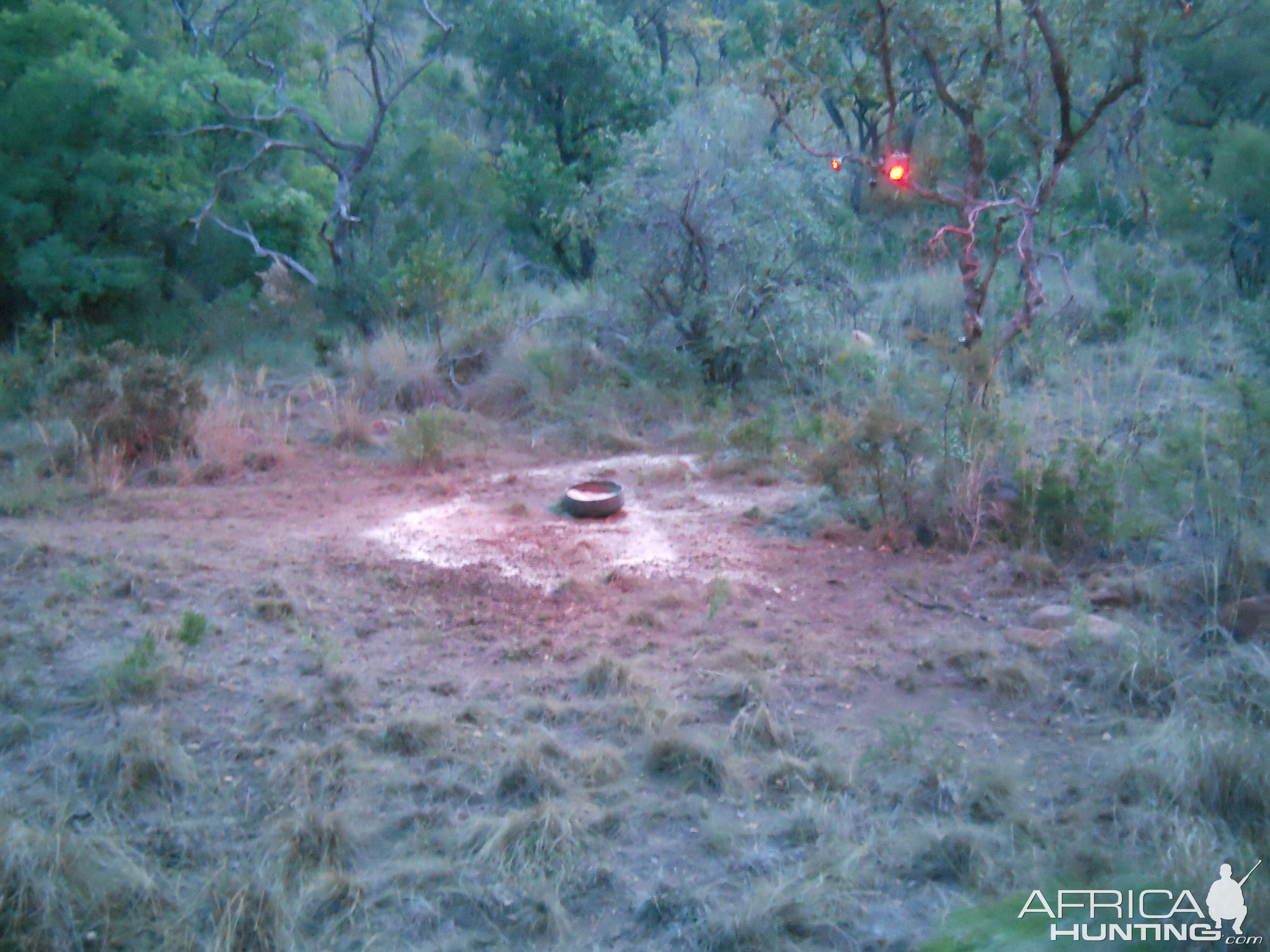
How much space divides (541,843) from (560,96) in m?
13.5

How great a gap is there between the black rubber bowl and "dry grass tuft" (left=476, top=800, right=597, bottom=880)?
3621mm

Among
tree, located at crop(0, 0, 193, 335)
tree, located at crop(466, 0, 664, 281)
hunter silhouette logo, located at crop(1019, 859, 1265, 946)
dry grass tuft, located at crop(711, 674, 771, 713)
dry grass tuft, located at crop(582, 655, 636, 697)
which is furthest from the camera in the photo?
tree, located at crop(466, 0, 664, 281)

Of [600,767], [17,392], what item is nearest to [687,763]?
[600,767]

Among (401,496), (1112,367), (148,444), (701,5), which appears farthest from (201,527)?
(701,5)

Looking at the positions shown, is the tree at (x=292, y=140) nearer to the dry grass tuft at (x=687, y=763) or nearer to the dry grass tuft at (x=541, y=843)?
the dry grass tuft at (x=687, y=763)

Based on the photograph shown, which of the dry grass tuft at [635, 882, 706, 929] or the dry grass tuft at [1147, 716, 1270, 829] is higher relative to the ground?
the dry grass tuft at [1147, 716, 1270, 829]

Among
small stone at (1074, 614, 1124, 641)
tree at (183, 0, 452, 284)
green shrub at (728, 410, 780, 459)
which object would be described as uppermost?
tree at (183, 0, 452, 284)

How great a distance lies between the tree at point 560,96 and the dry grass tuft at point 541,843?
11.5 m

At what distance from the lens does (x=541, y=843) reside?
3389 mm

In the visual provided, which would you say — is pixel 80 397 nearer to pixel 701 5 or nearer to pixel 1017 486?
pixel 1017 486

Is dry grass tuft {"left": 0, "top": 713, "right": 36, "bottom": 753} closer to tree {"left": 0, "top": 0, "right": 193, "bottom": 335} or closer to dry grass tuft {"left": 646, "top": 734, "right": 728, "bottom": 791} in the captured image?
dry grass tuft {"left": 646, "top": 734, "right": 728, "bottom": 791}

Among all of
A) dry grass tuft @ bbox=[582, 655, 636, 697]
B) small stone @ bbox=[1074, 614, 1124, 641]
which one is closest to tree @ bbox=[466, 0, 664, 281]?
dry grass tuft @ bbox=[582, 655, 636, 697]

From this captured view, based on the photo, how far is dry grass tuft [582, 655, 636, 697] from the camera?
4465 mm

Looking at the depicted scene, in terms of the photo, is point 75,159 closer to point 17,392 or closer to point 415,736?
point 17,392
